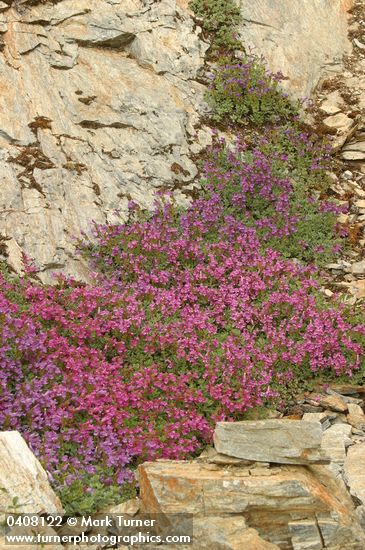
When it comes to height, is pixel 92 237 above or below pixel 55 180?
below

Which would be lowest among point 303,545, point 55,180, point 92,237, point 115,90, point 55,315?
point 303,545

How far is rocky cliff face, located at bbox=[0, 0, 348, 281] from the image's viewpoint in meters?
9.83

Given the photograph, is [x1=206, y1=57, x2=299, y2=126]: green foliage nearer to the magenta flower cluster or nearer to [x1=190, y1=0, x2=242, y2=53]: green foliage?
[x1=190, y1=0, x2=242, y2=53]: green foliage

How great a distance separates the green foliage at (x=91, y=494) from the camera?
573 cm

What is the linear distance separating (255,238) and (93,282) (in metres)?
2.60

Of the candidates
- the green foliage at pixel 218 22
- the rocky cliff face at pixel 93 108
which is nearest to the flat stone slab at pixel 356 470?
the rocky cliff face at pixel 93 108

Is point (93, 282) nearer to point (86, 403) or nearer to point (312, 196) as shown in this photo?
point (86, 403)

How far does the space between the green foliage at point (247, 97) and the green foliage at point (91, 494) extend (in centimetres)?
793

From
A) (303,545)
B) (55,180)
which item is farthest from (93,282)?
(303,545)

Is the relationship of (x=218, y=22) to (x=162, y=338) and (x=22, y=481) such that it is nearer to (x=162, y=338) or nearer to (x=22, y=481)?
(x=162, y=338)

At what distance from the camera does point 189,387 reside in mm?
7676

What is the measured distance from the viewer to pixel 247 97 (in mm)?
12516

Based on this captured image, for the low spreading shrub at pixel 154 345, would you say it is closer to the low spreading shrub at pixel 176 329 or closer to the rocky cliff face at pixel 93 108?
the low spreading shrub at pixel 176 329

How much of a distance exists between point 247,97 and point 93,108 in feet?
10.2
